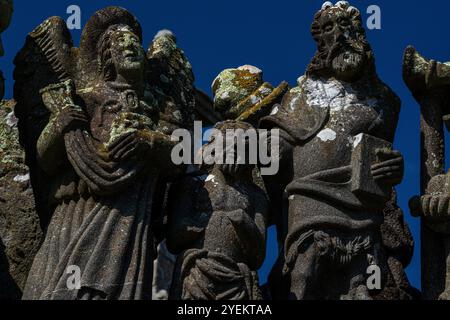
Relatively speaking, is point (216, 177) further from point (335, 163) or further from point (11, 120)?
point (11, 120)

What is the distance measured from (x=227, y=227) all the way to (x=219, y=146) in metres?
0.78

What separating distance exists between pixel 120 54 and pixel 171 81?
2.62 ft

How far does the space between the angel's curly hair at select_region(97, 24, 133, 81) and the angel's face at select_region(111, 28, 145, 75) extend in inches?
3.1

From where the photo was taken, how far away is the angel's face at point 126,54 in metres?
18.3

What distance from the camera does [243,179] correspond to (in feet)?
59.0

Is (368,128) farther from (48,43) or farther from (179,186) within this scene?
(48,43)

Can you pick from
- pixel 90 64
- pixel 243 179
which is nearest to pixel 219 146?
pixel 243 179

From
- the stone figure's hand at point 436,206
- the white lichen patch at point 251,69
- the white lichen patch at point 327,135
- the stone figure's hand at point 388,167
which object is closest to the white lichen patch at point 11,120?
the white lichen patch at point 251,69

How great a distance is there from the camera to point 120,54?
18344 millimetres

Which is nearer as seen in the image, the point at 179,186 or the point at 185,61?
the point at 179,186
